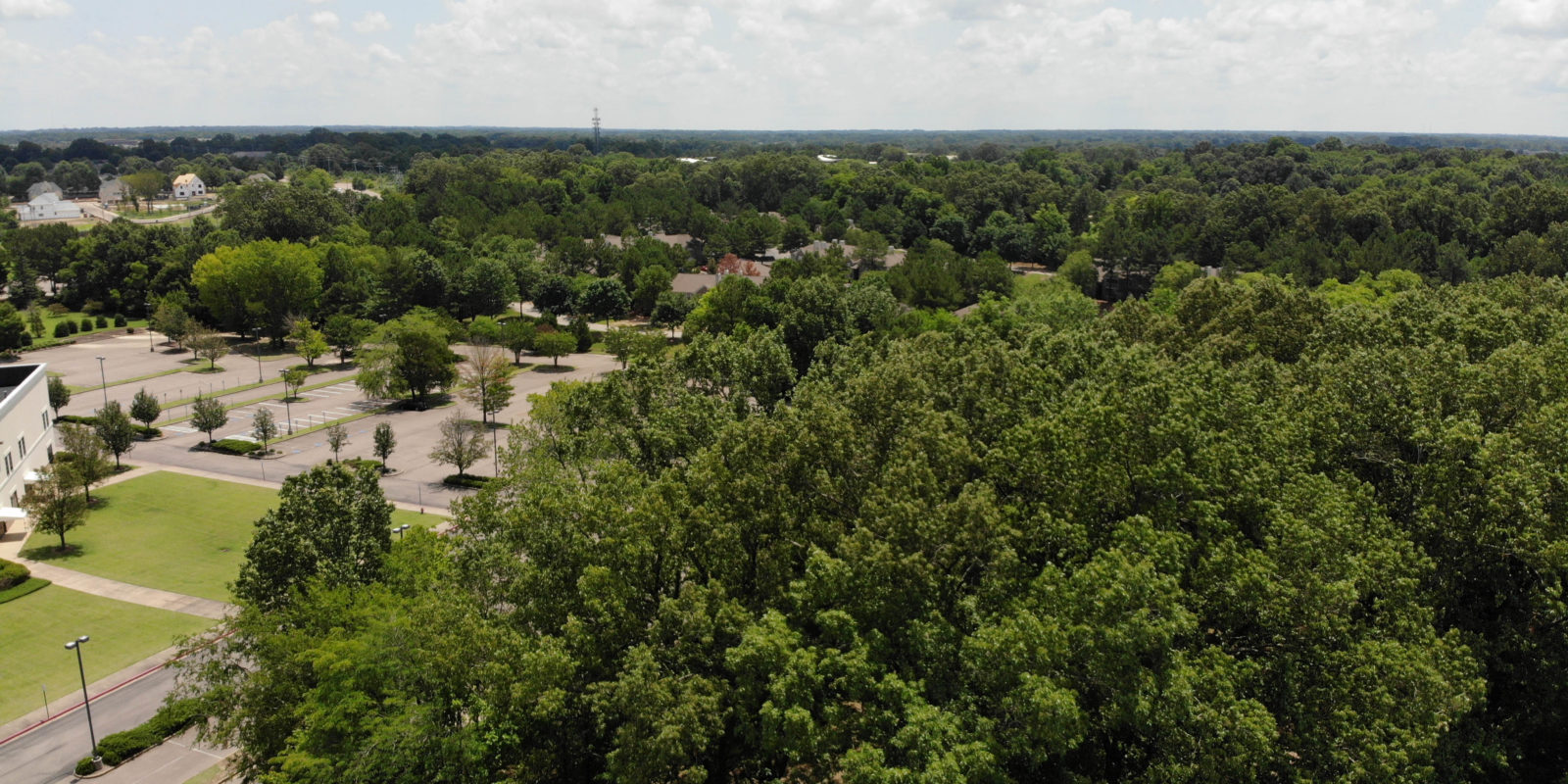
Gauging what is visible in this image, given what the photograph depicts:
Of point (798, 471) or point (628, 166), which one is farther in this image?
point (628, 166)

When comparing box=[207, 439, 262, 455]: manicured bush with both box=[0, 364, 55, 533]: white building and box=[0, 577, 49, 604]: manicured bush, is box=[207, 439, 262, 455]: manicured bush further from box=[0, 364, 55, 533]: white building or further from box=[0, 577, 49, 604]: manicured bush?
box=[0, 577, 49, 604]: manicured bush

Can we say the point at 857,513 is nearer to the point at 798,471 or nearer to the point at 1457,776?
the point at 798,471

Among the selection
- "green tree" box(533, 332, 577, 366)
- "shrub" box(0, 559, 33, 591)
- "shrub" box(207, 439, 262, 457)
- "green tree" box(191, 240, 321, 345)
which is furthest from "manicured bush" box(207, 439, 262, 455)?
"green tree" box(191, 240, 321, 345)

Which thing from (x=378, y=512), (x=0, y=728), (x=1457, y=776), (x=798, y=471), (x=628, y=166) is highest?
(x=628, y=166)

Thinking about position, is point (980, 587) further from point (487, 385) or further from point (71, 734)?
point (487, 385)

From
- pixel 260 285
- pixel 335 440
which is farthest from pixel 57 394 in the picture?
pixel 260 285

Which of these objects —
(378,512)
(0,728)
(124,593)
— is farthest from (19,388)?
(378,512)

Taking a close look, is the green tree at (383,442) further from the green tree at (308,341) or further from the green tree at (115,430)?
the green tree at (308,341)

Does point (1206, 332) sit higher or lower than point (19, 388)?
higher

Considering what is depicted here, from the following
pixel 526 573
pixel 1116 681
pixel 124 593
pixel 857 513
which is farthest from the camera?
pixel 124 593
